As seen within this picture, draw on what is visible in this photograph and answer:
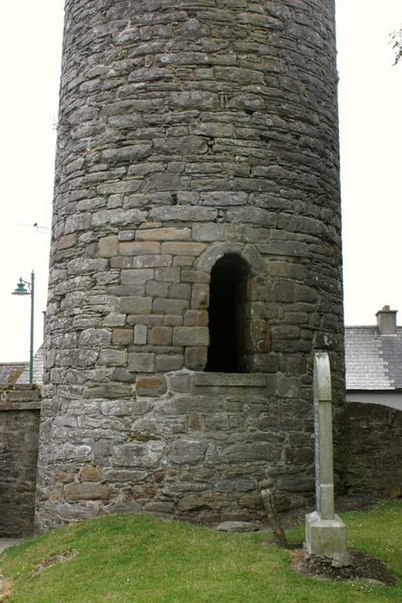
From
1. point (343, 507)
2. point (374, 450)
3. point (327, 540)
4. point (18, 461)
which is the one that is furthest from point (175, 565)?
point (18, 461)

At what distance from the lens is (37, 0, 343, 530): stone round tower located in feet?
24.9

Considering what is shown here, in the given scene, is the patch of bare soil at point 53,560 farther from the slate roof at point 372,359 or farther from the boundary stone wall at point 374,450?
the slate roof at point 372,359

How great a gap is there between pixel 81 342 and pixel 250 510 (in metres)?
2.61

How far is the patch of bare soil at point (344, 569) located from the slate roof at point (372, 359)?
59.7ft

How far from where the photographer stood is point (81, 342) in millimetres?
8070

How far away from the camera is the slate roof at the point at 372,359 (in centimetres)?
2380

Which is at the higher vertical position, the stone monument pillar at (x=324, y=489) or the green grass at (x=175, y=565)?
the stone monument pillar at (x=324, y=489)

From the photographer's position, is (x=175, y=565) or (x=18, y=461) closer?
(x=175, y=565)

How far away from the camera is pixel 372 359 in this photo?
2498cm

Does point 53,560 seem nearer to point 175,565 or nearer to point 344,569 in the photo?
point 175,565

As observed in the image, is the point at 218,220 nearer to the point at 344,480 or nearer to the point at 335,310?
the point at 335,310

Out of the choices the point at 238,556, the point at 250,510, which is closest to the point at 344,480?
the point at 250,510

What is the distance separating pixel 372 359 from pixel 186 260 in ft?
60.3

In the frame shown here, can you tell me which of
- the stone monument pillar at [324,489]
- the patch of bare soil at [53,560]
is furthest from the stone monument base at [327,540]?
the patch of bare soil at [53,560]
